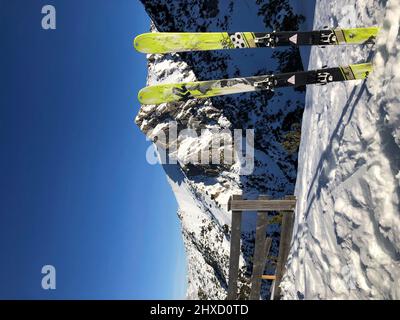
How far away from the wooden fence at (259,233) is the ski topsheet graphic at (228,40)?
3.81m

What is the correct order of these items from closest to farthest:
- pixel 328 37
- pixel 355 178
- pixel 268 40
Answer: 1. pixel 355 178
2. pixel 328 37
3. pixel 268 40

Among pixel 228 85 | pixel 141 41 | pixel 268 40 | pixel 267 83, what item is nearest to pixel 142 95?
pixel 141 41

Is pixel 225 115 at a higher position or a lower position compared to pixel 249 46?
lower

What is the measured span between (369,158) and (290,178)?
29.0 ft

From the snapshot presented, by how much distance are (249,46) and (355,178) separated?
107 inches

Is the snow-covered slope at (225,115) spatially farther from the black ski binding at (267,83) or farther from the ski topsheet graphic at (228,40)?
the black ski binding at (267,83)

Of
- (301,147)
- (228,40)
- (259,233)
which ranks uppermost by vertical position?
(228,40)

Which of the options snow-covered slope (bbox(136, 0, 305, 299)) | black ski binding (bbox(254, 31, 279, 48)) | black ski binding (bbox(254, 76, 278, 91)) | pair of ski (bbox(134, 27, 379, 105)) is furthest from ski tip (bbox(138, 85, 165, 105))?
snow-covered slope (bbox(136, 0, 305, 299))

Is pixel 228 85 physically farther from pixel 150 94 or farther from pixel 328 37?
pixel 328 37

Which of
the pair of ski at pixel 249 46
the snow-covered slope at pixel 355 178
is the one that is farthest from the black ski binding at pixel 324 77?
the snow-covered slope at pixel 355 178

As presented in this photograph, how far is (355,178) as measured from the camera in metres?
4.88
